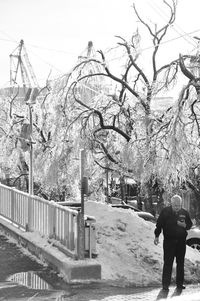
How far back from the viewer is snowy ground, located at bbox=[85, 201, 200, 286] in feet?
27.3

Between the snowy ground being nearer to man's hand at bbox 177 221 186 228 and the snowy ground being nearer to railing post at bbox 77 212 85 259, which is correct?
railing post at bbox 77 212 85 259

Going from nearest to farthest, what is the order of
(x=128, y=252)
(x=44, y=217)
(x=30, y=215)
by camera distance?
(x=128, y=252) → (x=44, y=217) → (x=30, y=215)

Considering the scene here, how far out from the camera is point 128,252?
Answer: 897 cm

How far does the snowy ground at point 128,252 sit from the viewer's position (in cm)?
831

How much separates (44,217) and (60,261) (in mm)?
2018

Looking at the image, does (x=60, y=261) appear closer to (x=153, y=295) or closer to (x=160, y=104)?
(x=153, y=295)

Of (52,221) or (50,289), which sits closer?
(50,289)

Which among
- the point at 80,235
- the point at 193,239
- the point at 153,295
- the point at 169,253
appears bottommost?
the point at 153,295

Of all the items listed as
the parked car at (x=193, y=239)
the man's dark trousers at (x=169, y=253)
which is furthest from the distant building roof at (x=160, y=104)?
the man's dark trousers at (x=169, y=253)

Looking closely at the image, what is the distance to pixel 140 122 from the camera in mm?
18469

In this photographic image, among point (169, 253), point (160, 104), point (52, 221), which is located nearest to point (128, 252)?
point (52, 221)

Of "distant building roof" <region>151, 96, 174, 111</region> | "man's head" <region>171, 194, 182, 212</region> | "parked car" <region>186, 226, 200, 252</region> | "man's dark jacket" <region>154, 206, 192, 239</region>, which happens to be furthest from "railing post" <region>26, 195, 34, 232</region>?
"distant building roof" <region>151, 96, 174, 111</region>

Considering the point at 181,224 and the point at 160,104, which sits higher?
the point at 160,104

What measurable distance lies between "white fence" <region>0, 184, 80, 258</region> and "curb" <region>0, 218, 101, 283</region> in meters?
0.14
